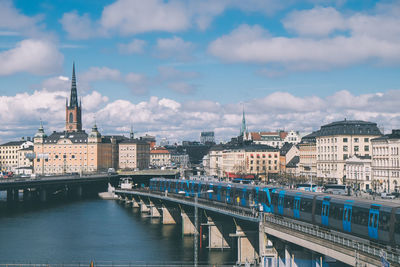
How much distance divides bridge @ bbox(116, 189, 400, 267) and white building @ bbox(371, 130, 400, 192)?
41338mm

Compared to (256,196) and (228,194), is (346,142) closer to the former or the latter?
(228,194)

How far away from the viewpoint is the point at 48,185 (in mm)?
159625

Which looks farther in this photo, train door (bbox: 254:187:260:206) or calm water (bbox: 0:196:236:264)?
calm water (bbox: 0:196:236:264)

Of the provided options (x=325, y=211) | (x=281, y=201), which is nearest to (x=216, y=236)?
(x=281, y=201)

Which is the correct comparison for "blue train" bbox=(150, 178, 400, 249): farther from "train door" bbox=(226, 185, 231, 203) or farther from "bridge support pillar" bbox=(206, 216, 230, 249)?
"bridge support pillar" bbox=(206, 216, 230, 249)

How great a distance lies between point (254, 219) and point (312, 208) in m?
9.13

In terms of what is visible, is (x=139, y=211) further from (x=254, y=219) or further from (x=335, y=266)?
(x=335, y=266)

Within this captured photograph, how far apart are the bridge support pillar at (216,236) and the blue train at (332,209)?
12.0 ft

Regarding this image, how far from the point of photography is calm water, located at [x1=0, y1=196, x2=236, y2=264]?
229 ft

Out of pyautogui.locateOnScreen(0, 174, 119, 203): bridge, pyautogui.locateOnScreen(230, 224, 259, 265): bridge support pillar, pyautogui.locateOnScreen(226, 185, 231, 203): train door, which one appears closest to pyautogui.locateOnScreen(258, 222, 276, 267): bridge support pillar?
pyautogui.locateOnScreen(230, 224, 259, 265): bridge support pillar

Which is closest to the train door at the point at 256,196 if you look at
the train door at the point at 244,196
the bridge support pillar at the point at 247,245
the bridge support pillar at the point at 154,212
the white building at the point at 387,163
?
the bridge support pillar at the point at 247,245

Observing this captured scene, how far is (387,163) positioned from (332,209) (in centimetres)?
7224

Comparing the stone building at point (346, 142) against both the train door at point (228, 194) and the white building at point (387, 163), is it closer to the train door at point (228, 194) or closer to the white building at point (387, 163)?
the white building at point (387, 163)

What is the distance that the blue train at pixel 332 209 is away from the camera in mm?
40638
